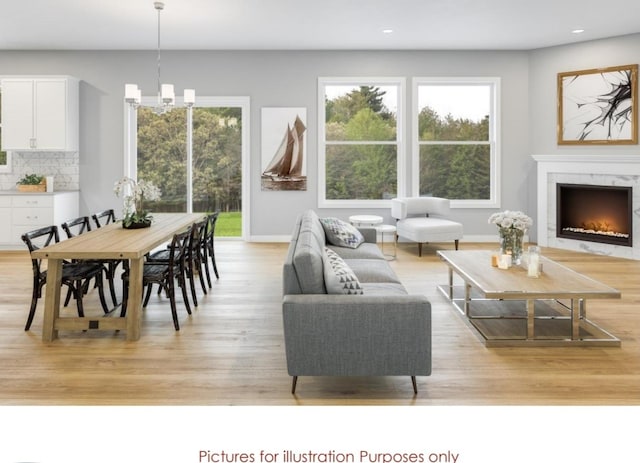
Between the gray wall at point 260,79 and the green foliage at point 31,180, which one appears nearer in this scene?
the green foliage at point 31,180

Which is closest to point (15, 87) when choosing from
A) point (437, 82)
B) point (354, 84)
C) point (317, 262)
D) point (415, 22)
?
point (354, 84)

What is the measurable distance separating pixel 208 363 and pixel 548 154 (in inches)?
270

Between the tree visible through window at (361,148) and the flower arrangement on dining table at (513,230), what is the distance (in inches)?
170

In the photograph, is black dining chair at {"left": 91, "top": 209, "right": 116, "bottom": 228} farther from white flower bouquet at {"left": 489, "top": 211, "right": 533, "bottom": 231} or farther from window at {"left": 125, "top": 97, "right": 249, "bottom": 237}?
white flower bouquet at {"left": 489, "top": 211, "right": 533, "bottom": 231}

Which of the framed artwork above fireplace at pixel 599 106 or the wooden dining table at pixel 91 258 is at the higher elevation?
the framed artwork above fireplace at pixel 599 106

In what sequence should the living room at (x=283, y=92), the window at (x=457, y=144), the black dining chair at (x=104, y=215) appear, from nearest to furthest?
the black dining chair at (x=104, y=215) < the living room at (x=283, y=92) < the window at (x=457, y=144)

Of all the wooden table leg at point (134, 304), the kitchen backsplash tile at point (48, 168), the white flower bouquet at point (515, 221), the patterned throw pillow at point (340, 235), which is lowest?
the wooden table leg at point (134, 304)

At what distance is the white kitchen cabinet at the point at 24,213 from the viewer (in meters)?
8.04

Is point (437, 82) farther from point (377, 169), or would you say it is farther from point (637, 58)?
point (637, 58)

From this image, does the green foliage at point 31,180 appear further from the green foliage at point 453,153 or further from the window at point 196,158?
the green foliage at point 453,153

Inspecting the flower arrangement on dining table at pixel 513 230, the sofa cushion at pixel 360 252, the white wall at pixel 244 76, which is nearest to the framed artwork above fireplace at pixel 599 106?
the white wall at pixel 244 76

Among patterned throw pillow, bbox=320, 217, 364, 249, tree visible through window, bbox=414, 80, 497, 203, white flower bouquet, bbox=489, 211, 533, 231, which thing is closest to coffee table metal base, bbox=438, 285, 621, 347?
white flower bouquet, bbox=489, 211, 533, 231

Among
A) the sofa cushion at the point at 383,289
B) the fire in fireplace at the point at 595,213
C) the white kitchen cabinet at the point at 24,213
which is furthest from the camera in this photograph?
the white kitchen cabinet at the point at 24,213

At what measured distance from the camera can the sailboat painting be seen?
8883 millimetres
